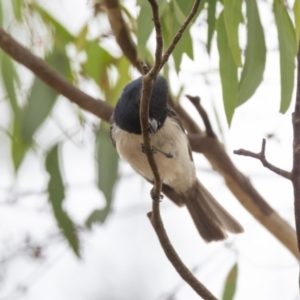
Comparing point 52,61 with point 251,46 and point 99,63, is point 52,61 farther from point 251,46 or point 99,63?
point 251,46

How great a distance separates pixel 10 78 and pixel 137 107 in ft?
2.12

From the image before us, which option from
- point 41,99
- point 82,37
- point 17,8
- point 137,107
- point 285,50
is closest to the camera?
point 285,50

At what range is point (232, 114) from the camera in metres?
2.07

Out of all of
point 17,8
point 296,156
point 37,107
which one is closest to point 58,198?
point 37,107

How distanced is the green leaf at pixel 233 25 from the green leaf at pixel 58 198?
93cm

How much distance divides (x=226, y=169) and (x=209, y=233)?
1.35ft

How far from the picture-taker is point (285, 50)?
213cm

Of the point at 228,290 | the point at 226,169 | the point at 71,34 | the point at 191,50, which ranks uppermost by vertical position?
the point at 191,50

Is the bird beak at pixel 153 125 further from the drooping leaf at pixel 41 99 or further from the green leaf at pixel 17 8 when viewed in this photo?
the green leaf at pixel 17 8

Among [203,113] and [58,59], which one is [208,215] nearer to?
[203,113]

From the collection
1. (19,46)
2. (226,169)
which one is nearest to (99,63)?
(19,46)

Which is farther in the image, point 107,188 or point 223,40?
point 107,188

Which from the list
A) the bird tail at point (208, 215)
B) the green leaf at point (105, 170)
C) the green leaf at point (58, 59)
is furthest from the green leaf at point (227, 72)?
the bird tail at point (208, 215)

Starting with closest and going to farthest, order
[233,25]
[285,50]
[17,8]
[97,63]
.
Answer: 1. [233,25]
2. [285,50]
3. [17,8]
4. [97,63]
